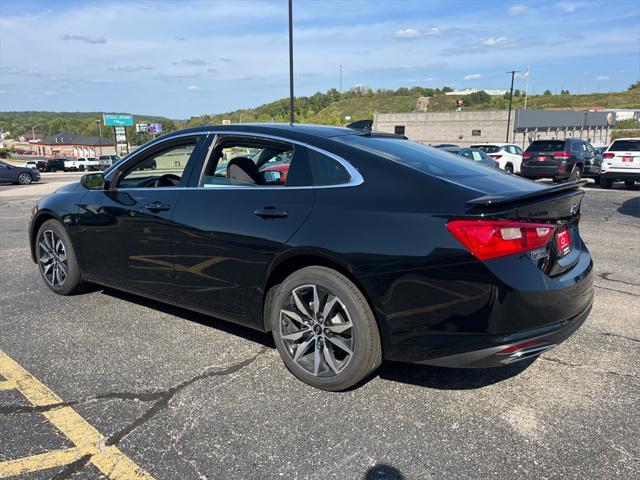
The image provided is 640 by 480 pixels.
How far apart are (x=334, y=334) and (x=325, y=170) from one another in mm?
1015

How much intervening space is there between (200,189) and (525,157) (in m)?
18.3

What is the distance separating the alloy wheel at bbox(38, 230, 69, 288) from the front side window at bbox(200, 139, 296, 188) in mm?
2031

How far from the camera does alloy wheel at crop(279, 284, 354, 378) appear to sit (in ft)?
10.1

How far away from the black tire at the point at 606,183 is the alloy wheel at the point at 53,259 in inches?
664

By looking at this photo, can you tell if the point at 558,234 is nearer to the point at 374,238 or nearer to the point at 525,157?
the point at 374,238

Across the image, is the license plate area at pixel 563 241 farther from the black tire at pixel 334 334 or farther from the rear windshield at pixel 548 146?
the rear windshield at pixel 548 146

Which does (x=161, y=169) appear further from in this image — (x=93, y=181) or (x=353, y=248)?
(x=353, y=248)

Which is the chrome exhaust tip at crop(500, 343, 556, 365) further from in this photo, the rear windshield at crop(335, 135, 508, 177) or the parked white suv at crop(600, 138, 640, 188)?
the parked white suv at crop(600, 138, 640, 188)

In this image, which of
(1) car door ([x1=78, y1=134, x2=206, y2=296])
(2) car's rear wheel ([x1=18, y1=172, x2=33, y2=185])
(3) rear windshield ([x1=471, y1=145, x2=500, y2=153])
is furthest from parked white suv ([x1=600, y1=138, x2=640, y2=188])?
(2) car's rear wheel ([x1=18, y1=172, x2=33, y2=185])

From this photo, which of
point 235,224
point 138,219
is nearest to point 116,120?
point 138,219

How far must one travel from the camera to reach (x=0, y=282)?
5.69 metres

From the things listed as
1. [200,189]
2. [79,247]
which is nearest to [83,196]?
[79,247]

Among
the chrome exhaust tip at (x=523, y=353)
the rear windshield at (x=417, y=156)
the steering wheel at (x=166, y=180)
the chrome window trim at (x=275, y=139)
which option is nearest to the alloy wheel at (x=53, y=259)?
the chrome window trim at (x=275, y=139)

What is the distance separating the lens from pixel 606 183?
1722 cm
